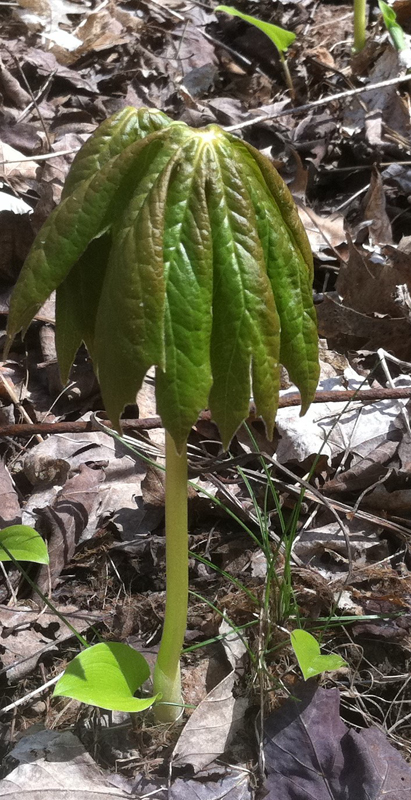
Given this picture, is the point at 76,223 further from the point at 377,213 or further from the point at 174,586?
the point at 377,213

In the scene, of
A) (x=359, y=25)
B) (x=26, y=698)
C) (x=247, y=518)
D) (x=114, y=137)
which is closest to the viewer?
(x=114, y=137)

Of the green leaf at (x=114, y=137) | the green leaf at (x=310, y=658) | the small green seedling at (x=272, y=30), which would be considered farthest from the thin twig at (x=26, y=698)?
the small green seedling at (x=272, y=30)

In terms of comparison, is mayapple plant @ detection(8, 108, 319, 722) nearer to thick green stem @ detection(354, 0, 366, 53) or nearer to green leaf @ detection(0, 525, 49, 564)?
green leaf @ detection(0, 525, 49, 564)

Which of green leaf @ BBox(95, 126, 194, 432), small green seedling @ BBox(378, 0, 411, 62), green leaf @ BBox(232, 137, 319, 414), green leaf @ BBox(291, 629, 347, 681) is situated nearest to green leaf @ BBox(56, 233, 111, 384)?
green leaf @ BBox(95, 126, 194, 432)

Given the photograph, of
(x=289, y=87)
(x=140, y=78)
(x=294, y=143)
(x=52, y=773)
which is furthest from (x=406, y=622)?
(x=140, y=78)

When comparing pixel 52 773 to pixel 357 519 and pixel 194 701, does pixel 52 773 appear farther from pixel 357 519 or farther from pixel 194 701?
pixel 357 519

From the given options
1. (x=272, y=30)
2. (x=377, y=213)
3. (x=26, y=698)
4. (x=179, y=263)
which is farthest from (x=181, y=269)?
(x=272, y=30)
